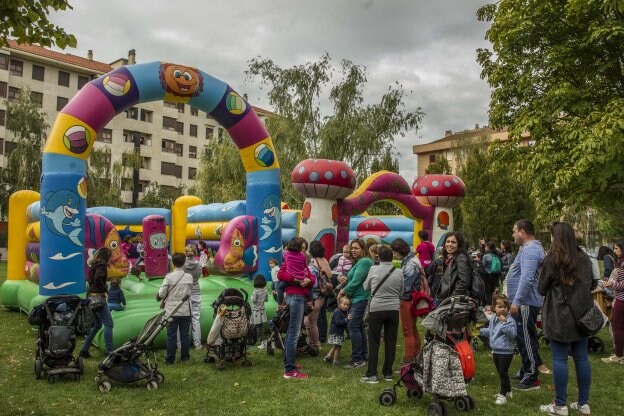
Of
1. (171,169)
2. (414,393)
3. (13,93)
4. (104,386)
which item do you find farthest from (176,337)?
(171,169)

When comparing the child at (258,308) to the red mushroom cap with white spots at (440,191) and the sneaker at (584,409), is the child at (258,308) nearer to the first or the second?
the sneaker at (584,409)

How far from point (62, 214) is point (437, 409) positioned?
22.4 ft

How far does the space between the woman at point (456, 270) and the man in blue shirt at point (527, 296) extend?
512 millimetres

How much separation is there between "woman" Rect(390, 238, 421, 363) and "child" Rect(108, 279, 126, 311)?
4269 mm

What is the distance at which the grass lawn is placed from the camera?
16.8ft

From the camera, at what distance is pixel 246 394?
568 centimetres

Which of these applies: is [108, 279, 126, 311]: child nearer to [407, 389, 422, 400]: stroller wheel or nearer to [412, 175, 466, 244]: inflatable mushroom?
[407, 389, 422, 400]: stroller wheel

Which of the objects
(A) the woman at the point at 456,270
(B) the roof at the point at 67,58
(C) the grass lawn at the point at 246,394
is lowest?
(C) the grass lawn at the point at 246,394

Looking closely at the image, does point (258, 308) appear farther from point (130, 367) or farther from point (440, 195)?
point (440, 195)

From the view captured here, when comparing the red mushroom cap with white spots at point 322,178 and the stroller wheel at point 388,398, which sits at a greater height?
the red mushroom cap with white spots at point 322,178

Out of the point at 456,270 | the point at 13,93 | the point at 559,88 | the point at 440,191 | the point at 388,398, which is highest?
the point at 13,93

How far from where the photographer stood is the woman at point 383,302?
583 centimetres

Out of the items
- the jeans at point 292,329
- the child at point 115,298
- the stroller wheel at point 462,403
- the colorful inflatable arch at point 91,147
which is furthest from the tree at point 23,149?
the stroller wheel at point 462,403

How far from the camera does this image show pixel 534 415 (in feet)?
16.2
